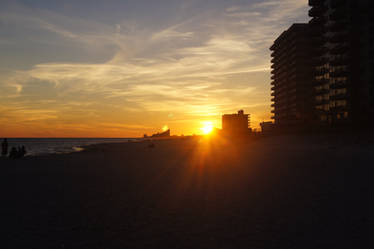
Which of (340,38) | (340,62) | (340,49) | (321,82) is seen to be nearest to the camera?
(340,38)

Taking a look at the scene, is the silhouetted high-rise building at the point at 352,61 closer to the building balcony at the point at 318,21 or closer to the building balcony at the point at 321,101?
the building balcony at the point at 321,101

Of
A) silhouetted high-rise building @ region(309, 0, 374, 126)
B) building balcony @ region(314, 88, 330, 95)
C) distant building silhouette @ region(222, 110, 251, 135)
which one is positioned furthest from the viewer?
distant building silhouette @ region(222, 110, 251, 135)

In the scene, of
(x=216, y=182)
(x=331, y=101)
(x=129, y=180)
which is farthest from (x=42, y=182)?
(x=331, y=101)

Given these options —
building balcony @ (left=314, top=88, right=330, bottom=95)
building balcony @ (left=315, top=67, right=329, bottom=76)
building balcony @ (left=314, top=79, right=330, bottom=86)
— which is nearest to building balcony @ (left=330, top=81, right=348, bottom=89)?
building balcony @ (left=314, top=88, right=330, bottom=95)

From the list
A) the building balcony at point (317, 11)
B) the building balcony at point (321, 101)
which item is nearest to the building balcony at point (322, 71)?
the building balcony at point (321, 101)

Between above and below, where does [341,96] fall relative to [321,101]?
below

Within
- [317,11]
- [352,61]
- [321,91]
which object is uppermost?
[317,11]

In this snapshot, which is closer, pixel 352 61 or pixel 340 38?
pixel 352 61

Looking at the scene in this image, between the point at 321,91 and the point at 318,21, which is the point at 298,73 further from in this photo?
the point at 318,21

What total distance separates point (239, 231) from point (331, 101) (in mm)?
75142

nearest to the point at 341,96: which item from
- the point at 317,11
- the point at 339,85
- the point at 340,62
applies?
the point at 339,85

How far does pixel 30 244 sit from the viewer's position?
6691mm

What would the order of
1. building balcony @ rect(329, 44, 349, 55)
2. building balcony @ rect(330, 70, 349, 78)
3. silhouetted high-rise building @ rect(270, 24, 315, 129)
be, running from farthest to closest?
silhouetted high-rise building @ rect(270, 24, 315, 129) → building balcony @ rect(330, 70, 349, 78) → building balcony @ rect(329, 44, 349, 55)

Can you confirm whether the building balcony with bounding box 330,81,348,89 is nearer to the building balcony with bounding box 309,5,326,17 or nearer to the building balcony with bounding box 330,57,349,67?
the building balcony with bounding box 330,57,349,67
